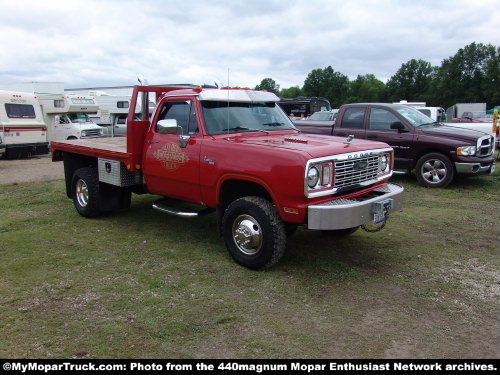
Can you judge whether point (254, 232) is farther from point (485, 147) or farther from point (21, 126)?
point (21, 126)

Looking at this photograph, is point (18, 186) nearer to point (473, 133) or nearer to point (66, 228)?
point (66, 228)

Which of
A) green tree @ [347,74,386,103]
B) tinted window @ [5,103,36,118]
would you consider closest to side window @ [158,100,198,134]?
tinted window @ [5,103,36,118]

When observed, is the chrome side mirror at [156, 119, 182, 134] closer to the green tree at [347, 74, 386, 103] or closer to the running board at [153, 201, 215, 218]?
the running board at [153, 201, 215, 218]

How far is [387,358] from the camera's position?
321 cm

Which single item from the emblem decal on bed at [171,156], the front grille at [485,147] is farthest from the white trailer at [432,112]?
the emblem decal on bed at [171,156]

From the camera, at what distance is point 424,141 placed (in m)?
9.48

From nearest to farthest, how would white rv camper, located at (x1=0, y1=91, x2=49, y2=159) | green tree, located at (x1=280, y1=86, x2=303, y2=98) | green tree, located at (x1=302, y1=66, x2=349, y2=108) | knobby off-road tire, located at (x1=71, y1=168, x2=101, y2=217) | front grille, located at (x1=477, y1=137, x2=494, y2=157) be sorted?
knobby off-road tire, located at (x1=71, y1=168, x2=101, y2=217) < front grille, located at (x1=477, y1=137, x2=494, y2=157) < white rv camper, located at (x1=0, y1=91, x2=49, y2=159) < green tree, located at (x1=302, y1=66, x2=349, y2=108) < green tree, located at (x1=280, y1=86, x2=303, y2=98)

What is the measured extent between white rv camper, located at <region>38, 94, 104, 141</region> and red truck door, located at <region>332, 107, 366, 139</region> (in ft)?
46.2

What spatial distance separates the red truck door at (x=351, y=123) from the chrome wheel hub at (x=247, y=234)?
626 centimetres

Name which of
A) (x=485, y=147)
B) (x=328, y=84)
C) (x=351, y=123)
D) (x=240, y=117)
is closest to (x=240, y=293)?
(x=240, y=117)

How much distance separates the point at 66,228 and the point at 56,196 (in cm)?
278

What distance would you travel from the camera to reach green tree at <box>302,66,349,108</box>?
95.3 m
